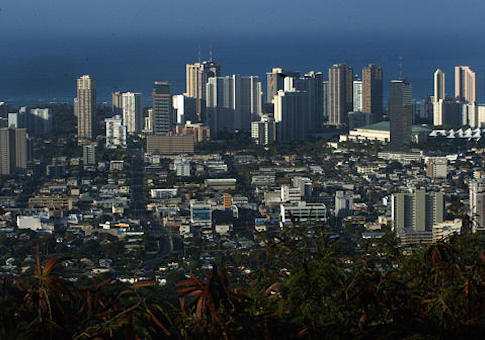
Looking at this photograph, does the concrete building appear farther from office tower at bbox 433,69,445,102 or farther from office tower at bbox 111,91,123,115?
office tower at bbox 111,91,123,115

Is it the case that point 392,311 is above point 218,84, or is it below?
below

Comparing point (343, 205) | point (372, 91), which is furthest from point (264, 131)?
point (343, 205)

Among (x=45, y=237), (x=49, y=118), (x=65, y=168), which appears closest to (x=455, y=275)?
(x=45, y=237)

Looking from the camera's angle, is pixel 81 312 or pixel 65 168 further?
pixel 65 168

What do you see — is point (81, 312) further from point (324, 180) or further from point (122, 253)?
point (324, 180)

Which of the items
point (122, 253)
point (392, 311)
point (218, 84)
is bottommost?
point (122, 253)

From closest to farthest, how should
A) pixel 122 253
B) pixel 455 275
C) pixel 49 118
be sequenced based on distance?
pixel 455 275, pixel 122 253, pixel 49 118
